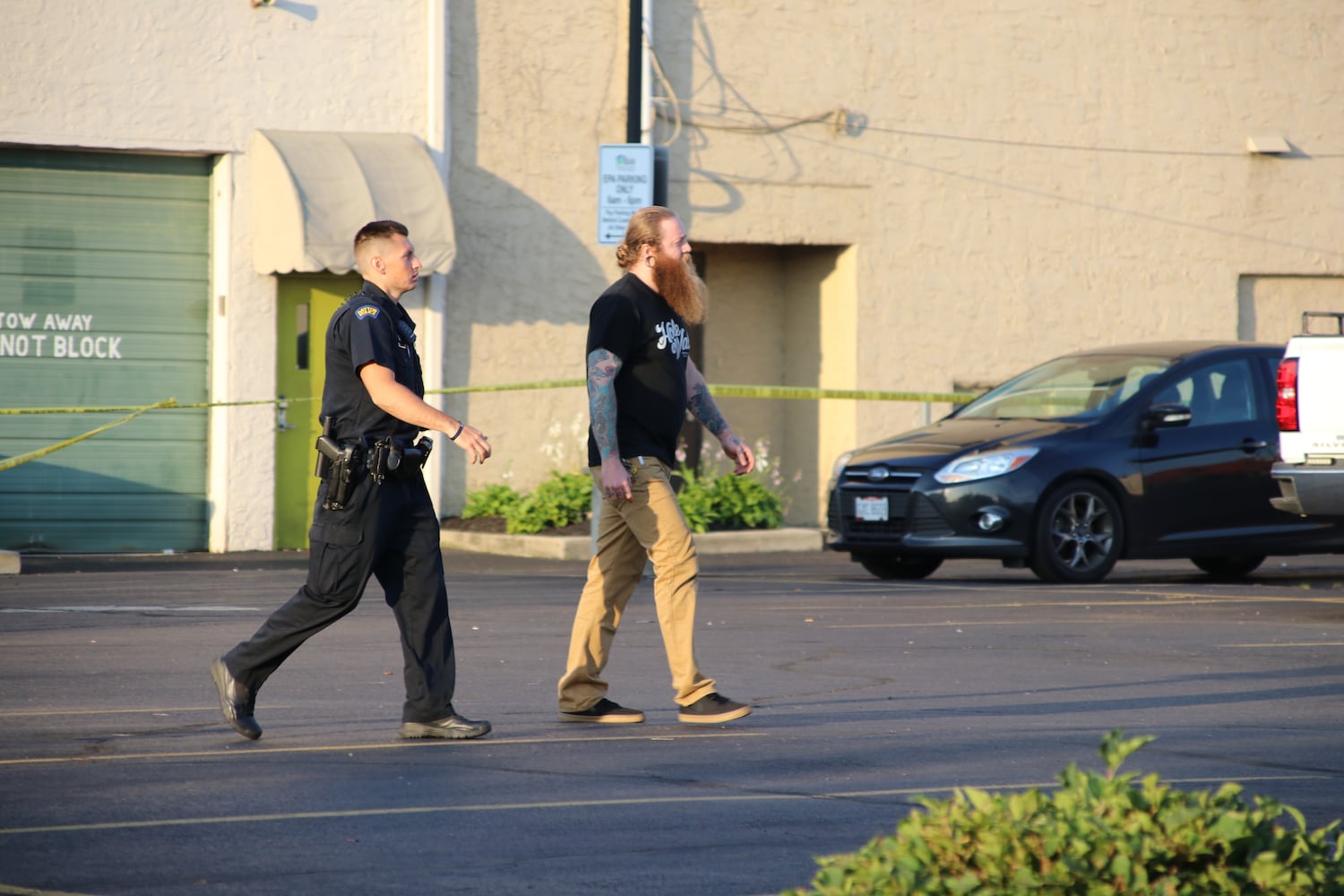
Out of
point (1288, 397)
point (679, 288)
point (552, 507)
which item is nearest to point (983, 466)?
point (1288, 397)

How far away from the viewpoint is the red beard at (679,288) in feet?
25.5

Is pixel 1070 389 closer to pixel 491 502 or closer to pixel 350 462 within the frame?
pixel 491 502

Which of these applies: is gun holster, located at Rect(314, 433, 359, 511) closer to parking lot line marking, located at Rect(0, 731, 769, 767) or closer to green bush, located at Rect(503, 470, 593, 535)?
parking lot line marking, located at Rect(0, 731, 769, 767)

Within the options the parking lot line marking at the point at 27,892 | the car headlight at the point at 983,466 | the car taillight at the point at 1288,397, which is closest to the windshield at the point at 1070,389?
the car headlight at the point at 983,466

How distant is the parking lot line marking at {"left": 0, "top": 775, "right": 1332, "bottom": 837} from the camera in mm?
5516

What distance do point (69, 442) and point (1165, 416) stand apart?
8647 mm

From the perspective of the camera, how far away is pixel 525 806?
5887 millimetres

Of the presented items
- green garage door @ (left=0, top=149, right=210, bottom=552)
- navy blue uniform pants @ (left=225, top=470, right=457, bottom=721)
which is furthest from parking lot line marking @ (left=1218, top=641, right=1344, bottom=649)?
green garage door @ (left=0, top=149, right=210, bottom=552)

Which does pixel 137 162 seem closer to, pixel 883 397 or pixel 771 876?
pixel 883 397

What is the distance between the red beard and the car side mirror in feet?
23.2

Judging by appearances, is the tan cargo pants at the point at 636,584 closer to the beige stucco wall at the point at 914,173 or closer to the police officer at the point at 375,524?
the police officer at the point at 375,524

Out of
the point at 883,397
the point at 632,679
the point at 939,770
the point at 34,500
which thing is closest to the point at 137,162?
the point at 34,500

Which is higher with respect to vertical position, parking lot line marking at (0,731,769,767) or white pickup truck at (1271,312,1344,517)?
white pickup truck at (1271,312,1344,517)

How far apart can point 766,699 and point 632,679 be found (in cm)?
90
